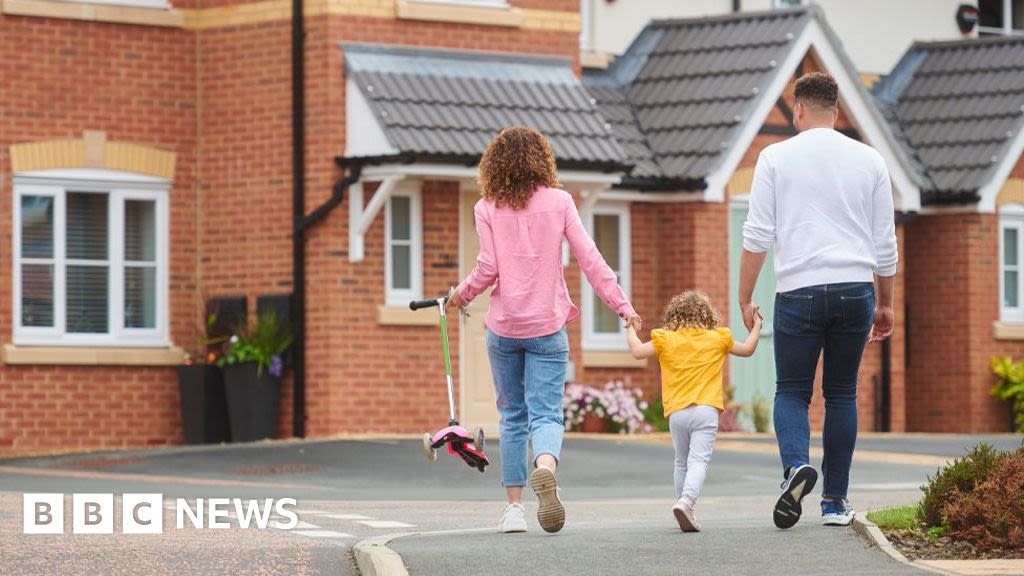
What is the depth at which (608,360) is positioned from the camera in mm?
22312

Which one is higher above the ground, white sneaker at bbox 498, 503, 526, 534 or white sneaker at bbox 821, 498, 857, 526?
white sneaker at bbox 821, 498, 857, 526

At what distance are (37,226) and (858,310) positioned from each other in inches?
468

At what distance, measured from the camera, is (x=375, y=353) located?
19.7 m

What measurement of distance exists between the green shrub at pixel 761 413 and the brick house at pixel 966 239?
302 cm

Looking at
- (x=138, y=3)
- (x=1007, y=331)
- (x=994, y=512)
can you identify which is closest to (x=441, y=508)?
(x=994, y=512)

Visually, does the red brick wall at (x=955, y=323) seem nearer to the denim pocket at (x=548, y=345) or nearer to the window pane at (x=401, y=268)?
the window pane at (x=401, y=268)

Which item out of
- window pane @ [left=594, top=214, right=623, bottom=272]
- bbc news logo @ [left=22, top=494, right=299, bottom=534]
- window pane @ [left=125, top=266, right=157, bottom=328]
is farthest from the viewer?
window pane @ [left=594, top=214, right=623, bottom=272]

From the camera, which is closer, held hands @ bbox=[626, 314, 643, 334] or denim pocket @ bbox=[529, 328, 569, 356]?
held hands @ bbox=[626, 314, 643, 334]

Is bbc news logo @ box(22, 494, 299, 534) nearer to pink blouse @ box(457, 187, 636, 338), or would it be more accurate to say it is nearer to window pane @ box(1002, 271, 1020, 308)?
pink blouse @ box(457, 187, 636, 338)

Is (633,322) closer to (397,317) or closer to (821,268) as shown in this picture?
(821,268)

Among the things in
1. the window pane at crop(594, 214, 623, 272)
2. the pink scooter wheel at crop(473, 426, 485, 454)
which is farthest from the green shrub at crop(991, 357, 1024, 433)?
the pink scooter wheel at crop(473, 426, 485, 454)

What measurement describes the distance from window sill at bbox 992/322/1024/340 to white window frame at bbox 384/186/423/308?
7902 millimetres

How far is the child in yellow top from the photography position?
33.4 feet

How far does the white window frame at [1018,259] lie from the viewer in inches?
973
